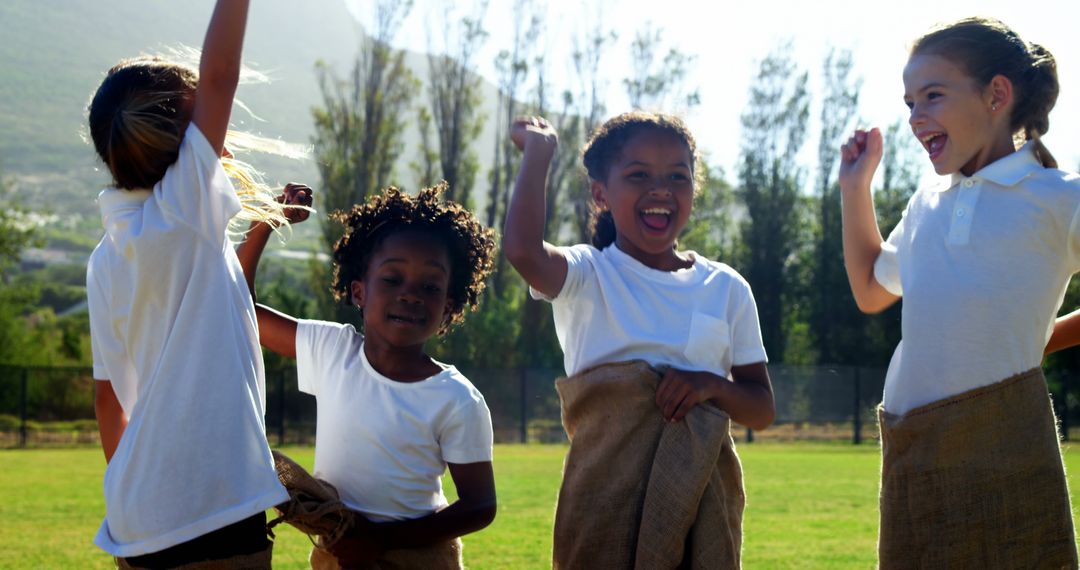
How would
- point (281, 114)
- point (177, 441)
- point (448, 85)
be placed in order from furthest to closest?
1. point (281, 114)
2. point (448, 85)
3. point (177, 441)

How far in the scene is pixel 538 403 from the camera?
90.9 ft

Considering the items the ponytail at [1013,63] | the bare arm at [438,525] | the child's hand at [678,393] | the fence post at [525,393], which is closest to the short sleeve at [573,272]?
the child's hand at [678,393]

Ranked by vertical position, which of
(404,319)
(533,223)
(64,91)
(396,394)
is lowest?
(396,394)

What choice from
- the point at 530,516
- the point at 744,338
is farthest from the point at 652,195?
the point at 530,516

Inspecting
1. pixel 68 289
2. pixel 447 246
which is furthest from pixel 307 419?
pixel 68 289

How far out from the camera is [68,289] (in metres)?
91.9

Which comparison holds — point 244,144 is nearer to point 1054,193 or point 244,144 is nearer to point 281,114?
point 1054,193

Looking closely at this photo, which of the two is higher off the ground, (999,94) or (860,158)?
(999,94)

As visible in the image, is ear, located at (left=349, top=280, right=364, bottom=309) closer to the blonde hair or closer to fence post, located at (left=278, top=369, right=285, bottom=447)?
the blonde hair

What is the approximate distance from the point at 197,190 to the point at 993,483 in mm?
2009

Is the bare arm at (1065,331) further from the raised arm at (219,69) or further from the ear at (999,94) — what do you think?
the raised arm at (219,69)

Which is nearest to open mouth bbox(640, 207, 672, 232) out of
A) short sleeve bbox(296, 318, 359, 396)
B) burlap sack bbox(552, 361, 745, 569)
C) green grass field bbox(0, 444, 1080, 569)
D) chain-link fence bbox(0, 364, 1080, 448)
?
burlap sack bbox(552, 361, 745, 569)

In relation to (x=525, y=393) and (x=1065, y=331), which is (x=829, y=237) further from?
(x=1065, y=331)

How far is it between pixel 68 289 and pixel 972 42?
316 ft
